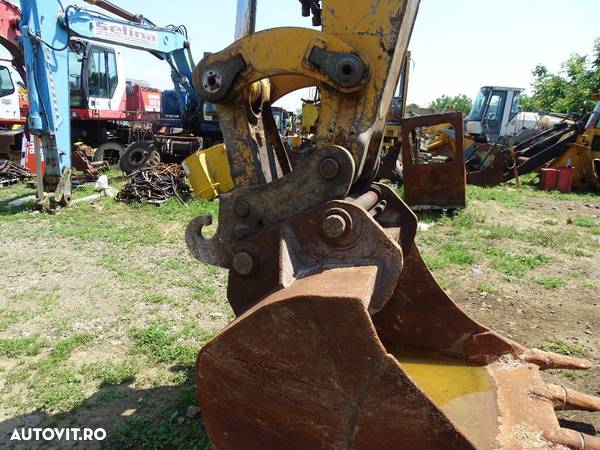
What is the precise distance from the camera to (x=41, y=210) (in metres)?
7.68

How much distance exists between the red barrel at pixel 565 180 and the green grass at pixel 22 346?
38.0ft

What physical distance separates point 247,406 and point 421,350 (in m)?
1.45

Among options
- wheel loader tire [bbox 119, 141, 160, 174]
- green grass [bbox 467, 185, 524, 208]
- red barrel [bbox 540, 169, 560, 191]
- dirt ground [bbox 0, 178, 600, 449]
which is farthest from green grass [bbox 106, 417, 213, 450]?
red barrel [bbox 540, 169, 560, 191]

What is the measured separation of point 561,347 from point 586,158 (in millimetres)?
9785

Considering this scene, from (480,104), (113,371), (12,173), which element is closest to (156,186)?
(12,173)

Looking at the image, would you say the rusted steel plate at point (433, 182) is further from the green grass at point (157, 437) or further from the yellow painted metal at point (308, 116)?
the yellow painted metal at point (308, 116)

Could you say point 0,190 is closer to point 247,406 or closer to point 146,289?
point 146,289

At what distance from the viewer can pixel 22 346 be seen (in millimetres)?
3420

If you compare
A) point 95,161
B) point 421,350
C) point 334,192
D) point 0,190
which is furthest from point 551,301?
point 95,161

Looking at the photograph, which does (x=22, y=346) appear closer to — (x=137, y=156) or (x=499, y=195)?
(x=137, y=156)

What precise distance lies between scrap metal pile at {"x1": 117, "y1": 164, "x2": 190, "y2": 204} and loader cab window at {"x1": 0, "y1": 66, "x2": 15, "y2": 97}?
19.8 ft

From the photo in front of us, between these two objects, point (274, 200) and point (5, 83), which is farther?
point (5, 83)

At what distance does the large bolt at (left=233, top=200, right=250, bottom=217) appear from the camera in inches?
86.6

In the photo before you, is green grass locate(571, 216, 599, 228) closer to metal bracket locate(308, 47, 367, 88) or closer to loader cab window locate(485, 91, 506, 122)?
metal bracket locate(308, 47, 367, 88)
